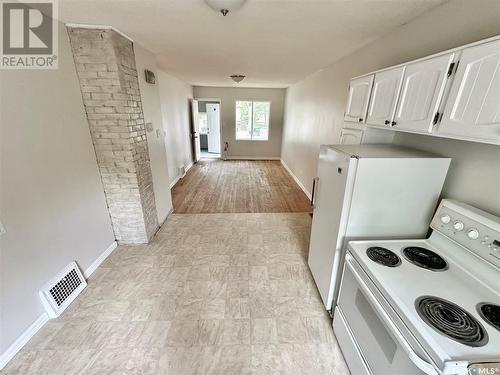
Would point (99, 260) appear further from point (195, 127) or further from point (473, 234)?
point (195, 127)

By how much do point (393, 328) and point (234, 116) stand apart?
273 inches

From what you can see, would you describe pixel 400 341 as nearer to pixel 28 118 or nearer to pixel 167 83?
pixel 28 118

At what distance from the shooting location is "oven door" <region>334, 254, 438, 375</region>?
92 cm

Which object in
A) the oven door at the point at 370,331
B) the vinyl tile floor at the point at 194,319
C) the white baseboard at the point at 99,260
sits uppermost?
the oven door at the point at 370,331

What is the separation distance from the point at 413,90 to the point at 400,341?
4.65 ft

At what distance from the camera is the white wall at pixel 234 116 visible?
688 cm

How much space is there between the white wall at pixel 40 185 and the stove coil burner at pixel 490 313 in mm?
2745

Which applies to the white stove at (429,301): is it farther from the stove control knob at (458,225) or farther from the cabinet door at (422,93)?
the cabinet door at (422,93)

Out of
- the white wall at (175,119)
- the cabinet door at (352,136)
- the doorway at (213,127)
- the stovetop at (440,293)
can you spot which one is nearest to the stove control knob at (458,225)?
the stovetop at (440,293)

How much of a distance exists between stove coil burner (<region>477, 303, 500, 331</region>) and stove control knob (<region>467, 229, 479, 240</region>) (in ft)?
1.09

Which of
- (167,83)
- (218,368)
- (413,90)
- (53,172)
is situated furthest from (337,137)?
(167,83)

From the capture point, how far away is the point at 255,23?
5.98 ft

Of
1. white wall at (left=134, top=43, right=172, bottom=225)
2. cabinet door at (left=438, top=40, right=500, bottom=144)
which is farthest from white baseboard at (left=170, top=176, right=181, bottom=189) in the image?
cabinet door at (left=438, top=40, right=500, bottom=144)

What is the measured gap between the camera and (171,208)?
366 cm
